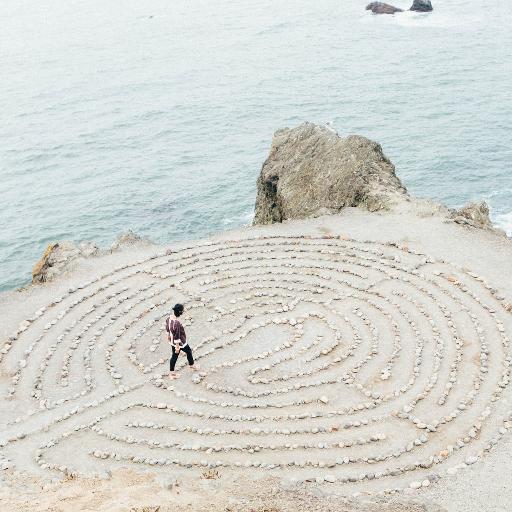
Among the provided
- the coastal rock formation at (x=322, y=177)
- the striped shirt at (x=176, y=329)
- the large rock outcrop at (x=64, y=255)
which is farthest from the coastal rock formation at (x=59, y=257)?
the coastal rock formation at (x=322, y=177)

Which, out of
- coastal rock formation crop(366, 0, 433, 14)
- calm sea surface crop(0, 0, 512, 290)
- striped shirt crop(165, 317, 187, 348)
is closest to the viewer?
striped shirt crop(165, 317, 187, 348)

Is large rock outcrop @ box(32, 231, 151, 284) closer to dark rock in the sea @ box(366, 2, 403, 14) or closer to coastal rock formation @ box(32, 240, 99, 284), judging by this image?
coastal rock formation @ box(32, 240, 99, 284)

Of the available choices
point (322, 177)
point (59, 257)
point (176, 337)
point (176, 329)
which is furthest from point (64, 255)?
point (322, 177)

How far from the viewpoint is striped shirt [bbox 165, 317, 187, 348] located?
18.1m

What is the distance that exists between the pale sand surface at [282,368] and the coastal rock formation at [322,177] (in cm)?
363

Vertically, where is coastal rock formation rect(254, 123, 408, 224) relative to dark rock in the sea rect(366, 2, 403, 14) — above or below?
below

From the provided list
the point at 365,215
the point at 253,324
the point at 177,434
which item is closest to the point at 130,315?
the point at 253,324

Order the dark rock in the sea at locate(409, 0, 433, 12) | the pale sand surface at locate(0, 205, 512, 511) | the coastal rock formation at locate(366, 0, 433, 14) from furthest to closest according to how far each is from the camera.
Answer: the coastal rock formation at locate(366, 0, 433, 14) → the dark rock in the sea at locate(409, 0, 433, 12) → the pale sand surface at locate(0, 205, 512, 511)

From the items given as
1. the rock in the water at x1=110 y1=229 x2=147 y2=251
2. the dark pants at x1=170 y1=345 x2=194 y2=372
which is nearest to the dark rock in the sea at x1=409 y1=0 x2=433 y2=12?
the rock in the water at x1=110 y1=229 x2=147 y2=251

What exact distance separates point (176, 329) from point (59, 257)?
1074 centimetres

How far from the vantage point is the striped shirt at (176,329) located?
18.1 meters

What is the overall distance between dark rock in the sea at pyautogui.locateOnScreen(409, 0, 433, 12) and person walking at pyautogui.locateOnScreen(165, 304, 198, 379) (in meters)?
83.6

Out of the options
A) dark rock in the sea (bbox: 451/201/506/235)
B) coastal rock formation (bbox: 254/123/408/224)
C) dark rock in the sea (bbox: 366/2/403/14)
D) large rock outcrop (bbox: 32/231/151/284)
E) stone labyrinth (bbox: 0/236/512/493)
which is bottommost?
stone labyrinth (bbox: 0/236/512/493)

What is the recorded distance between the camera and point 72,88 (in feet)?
232
